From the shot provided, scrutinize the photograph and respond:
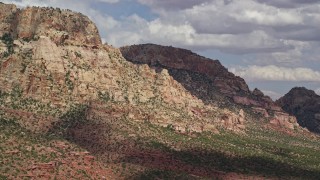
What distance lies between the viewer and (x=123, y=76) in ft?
655

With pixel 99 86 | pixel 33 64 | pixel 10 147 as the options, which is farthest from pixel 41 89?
pixel 10 147

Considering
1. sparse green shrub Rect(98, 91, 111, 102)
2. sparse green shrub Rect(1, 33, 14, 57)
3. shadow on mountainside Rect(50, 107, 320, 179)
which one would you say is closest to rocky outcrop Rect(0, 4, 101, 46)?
sparse green shrub Rect(1, 33, 14, 57)

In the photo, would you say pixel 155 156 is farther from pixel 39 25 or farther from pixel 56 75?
pixel 39 25

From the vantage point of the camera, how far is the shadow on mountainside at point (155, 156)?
5891 inches

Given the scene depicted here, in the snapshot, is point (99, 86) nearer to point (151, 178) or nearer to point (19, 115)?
point (19, 115)

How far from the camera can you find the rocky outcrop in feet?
614

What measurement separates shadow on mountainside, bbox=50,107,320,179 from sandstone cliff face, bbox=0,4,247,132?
8917mm

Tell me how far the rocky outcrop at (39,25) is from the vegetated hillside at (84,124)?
320mm

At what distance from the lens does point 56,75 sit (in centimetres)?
17125

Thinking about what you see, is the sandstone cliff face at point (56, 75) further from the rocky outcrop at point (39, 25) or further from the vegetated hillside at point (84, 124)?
the vegetated hillside at point (84, 124)

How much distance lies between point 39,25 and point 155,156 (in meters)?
62.0

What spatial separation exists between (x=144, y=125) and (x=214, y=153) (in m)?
22.0

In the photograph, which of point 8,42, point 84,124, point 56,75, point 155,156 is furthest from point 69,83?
point 155,156

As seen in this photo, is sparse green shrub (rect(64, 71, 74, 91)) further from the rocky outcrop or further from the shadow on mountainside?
the rocky outcrop
